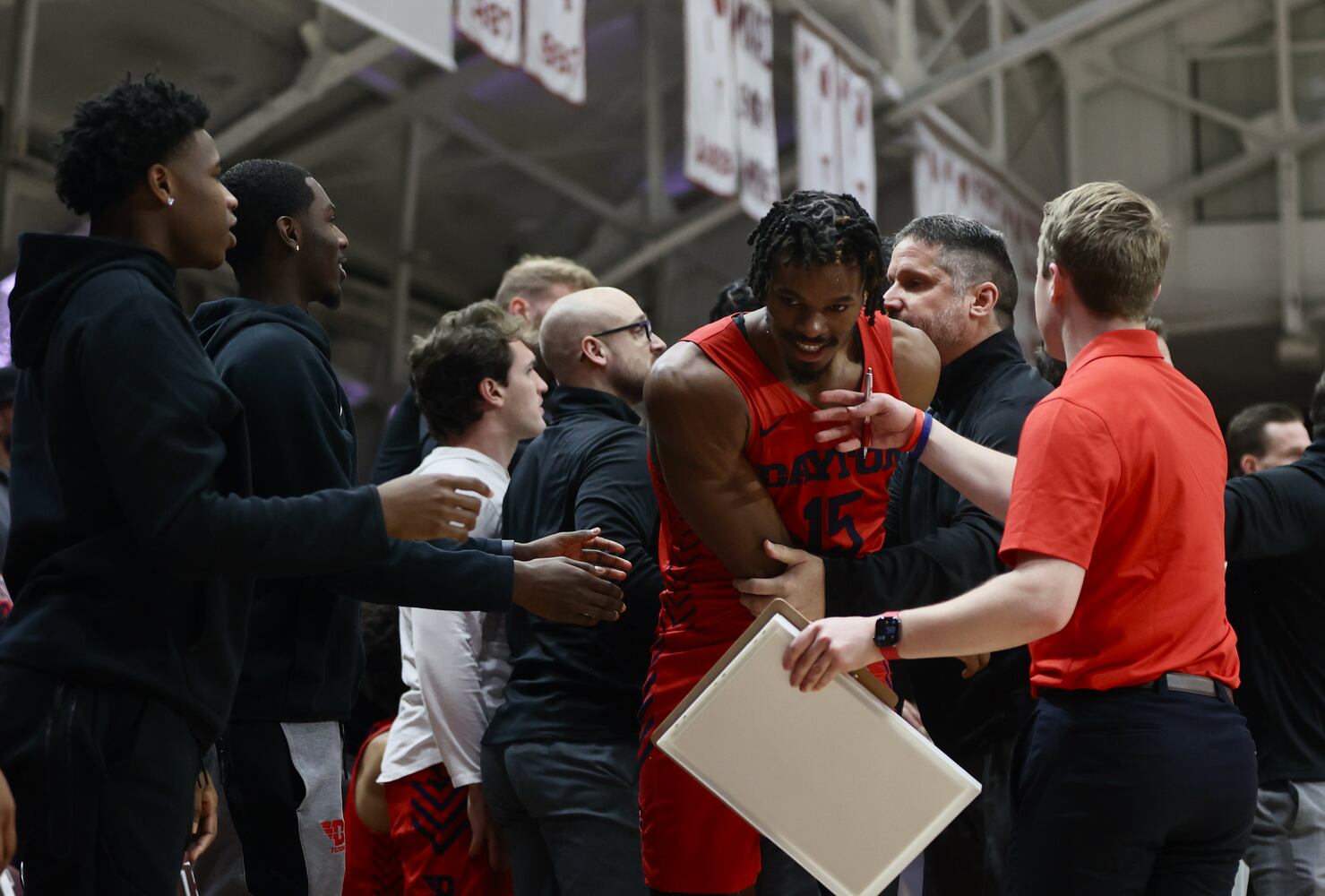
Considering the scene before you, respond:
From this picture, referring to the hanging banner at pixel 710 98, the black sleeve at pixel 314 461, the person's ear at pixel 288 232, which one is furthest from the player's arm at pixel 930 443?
the hanging banner at pixel 710 98

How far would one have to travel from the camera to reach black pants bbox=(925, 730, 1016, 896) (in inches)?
134

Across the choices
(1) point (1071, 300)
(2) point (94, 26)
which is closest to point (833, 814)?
(1) point (1071, 300)

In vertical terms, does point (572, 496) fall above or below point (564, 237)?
below

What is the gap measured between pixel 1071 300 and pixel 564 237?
37.3 feet

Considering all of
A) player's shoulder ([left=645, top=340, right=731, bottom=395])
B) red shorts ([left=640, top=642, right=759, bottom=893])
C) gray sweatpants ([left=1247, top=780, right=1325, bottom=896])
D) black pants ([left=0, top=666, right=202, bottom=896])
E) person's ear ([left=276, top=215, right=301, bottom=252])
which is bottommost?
gray sweatpants ([left=1247, top=780, right=1325, bottom=896])

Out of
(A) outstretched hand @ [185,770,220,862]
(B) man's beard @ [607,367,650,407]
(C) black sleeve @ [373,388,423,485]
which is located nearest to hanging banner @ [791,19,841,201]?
(C) black sleeve @ [373,388,423,485]

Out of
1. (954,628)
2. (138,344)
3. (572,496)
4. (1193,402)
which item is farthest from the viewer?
(572,496)

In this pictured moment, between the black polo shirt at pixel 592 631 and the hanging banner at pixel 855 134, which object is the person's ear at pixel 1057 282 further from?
the hanging banner at pixel 855 134

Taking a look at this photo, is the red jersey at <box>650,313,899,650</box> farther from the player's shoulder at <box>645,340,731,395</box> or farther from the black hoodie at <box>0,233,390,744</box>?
the black hoodie at <box>0,233,390,744</box>

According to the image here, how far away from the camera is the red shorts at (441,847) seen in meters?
3.91

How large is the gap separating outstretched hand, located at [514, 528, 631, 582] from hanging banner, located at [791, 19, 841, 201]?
6897 mm

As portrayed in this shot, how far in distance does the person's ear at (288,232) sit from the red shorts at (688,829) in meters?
1.10

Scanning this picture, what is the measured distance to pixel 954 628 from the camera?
2.34 metres

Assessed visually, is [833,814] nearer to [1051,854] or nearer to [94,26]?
[1051,854]
